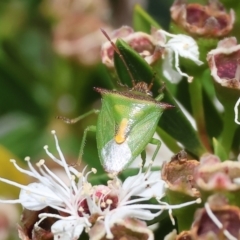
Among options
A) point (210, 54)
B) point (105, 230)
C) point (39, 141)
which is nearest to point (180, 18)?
point (210, 54)

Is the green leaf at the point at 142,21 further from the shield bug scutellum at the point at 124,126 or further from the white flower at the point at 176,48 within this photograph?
the shield bug scutellum at the point at 124,126

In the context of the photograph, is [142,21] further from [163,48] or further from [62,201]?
[62,201]

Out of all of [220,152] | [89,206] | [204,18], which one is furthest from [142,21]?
[89,206]

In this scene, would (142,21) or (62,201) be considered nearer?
(62,201)

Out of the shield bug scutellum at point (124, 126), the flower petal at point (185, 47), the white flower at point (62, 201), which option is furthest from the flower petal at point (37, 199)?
the flower petal at point (185, 47)

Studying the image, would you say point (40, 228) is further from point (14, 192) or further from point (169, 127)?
point (14, 192)

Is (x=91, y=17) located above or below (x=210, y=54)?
below

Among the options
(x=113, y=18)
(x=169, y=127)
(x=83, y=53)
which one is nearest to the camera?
(x=169, y=127)
